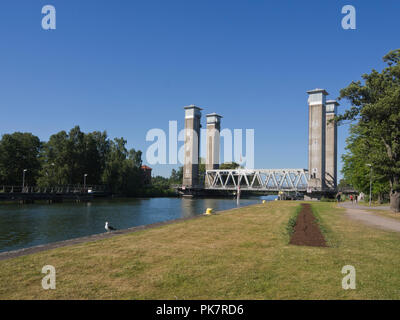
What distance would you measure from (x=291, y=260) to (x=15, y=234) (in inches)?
882

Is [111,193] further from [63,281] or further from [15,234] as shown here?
[63,281]

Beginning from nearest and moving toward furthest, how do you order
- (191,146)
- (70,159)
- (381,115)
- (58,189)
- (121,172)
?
(381,115)
(58,189)
(70,159)
(121,172)
(191,146)

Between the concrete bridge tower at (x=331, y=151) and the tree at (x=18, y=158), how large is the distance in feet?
308

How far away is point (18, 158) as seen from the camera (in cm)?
8881

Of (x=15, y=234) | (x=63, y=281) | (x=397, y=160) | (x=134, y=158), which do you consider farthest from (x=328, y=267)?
(x=134, y=158)

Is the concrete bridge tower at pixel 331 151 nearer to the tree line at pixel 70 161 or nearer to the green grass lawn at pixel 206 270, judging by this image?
the tree line at pixel 70 161

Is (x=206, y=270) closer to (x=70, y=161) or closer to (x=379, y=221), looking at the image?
(x=379, y=221)

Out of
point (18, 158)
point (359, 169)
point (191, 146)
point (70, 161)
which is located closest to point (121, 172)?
point (70, 161)

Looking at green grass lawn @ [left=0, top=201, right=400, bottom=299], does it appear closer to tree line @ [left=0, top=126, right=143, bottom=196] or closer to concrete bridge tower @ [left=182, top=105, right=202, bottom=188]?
tree line @ [left=0, top=126, right=143, bottom=196]

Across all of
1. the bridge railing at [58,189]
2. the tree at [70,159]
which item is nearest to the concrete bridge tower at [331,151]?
the bridge railing at [58,189]

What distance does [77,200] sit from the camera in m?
80.0

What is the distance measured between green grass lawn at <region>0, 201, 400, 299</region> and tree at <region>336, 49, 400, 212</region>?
19272 millimetres

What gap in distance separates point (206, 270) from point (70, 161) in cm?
9012
